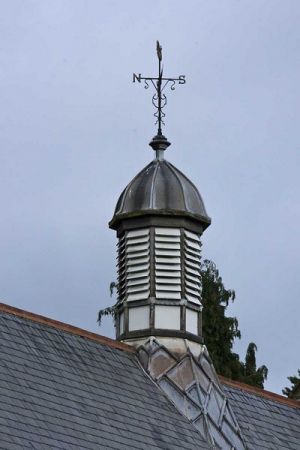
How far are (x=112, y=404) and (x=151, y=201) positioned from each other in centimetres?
558

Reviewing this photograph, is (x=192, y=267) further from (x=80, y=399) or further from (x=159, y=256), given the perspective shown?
(x=80, y=399)

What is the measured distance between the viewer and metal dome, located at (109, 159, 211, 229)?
133 ft

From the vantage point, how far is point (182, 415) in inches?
1510

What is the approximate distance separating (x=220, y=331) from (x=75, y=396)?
26364 millimetres

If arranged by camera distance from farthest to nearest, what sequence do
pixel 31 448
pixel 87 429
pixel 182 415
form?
pixel 182 415 < pixel 87 429 < pixel 31 448

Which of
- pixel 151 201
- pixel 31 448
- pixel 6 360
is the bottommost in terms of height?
pixel 31 448

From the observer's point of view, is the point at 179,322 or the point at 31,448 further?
the point at 179,322

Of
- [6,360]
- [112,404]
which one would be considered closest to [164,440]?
[112,404]

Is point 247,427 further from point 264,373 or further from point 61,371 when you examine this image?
point 264,373

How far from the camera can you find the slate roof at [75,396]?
33281mm

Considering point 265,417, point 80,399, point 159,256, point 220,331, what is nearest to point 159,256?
point 159,256

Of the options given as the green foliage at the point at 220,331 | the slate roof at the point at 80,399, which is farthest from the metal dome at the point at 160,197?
the green foliage at the point at 220,331

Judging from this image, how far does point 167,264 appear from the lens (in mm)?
40250

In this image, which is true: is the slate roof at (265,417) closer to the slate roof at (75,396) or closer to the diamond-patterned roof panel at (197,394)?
the diamond-patterned roof panel at (197,394)
